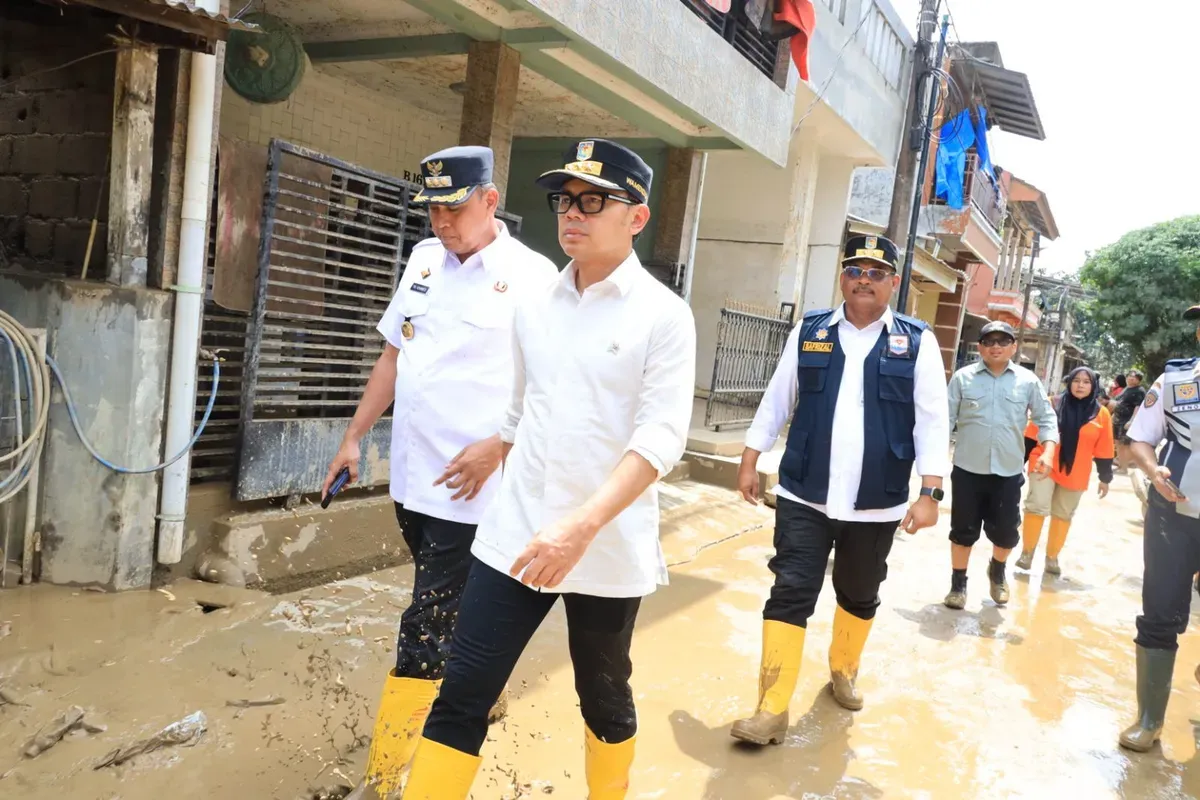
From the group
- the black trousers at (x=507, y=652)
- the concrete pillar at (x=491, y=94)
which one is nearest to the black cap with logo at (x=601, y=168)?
the black trousers at (x=507, y=652)

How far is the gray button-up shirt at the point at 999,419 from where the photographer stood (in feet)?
18.1

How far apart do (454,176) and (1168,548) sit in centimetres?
352

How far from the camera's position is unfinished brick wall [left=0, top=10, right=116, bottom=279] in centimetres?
417

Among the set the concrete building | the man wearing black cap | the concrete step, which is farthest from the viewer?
the concrete building

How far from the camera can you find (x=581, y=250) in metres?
2.10

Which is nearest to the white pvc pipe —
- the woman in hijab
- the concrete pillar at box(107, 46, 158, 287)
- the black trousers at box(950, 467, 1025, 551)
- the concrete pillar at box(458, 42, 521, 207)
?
the concrete pillar at box(107, 46, 158, 287)

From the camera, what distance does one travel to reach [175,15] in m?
3.48

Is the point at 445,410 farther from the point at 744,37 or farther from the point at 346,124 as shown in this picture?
the point at 744,37

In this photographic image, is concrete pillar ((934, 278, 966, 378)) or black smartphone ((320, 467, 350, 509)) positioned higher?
concrete pillar ((934, 278, 966, 378))

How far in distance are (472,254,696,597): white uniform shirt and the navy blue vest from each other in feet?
5.21

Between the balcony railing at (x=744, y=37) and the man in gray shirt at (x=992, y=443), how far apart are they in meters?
4.21

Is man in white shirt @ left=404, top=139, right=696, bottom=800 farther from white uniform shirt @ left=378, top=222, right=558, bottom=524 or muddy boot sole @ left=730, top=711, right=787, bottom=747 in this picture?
muddy boot sole @ left=730, top=711, right=787, bottom=747

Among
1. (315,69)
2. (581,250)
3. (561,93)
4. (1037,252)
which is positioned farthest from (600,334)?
(1037,252)

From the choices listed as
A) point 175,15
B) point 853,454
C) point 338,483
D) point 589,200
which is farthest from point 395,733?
point 175,15
